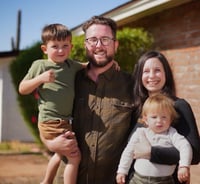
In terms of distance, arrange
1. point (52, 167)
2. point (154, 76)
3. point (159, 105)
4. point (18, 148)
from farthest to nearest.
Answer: point (18, 148) → point (52, 167) → point (154, 76) → point (159, 105)

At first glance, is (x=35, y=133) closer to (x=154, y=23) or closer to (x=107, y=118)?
(x=154, y=23)

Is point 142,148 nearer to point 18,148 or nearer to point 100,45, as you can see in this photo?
point 100,45

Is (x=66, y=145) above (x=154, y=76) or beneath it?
beneath

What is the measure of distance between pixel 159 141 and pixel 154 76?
0.43 m

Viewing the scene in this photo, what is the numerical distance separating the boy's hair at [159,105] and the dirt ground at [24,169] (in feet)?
13.2

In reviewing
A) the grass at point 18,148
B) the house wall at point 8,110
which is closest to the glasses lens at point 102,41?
the grass at point 18,148

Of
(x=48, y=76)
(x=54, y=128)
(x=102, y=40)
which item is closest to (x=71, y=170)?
(x=54, y=128)

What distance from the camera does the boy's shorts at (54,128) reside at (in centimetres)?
287

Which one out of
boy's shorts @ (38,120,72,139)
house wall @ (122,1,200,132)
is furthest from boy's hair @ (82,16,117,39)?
house wall @ (122,1,200,132)

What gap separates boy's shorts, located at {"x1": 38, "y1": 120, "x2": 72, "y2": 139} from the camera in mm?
2869

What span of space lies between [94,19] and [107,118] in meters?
0.70

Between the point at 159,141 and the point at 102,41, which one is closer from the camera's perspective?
the point at 159,141

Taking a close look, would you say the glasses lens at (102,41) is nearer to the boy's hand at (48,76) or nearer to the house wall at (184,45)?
the boy's hand at (48,76)

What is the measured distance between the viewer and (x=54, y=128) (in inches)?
114
